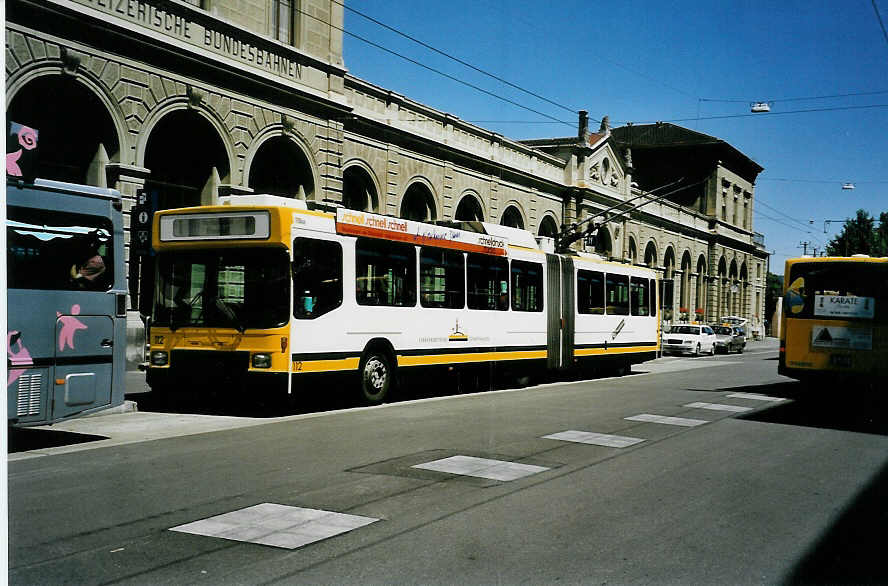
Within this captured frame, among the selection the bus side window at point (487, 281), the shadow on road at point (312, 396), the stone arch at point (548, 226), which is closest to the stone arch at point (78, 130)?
the shadow on road at point (312, 396)

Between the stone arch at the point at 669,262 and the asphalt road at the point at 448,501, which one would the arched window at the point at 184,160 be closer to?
the asphalt road at the point at 448,501

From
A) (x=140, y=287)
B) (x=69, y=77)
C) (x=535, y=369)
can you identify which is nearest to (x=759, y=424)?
(x=535, y=369)

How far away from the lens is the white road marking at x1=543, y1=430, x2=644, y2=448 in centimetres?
1106

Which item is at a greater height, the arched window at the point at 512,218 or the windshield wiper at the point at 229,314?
the arched window at the point at 512,218

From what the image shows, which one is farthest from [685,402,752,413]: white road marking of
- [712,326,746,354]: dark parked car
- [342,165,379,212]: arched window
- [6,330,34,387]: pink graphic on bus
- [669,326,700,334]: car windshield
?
[712,326,746,354]: dark parked car

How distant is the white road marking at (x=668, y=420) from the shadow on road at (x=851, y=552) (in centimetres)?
578

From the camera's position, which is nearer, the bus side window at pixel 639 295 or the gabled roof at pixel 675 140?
the bus side window at pixel 639 295

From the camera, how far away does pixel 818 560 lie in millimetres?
5805

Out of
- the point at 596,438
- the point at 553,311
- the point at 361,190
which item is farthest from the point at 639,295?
the point at 596,438

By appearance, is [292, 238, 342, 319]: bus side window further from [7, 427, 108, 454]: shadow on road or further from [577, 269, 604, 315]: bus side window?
[577, 269, 604, 315]: bus side window

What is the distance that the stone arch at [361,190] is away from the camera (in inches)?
1200

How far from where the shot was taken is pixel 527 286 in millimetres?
20609

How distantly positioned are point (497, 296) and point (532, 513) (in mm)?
12573

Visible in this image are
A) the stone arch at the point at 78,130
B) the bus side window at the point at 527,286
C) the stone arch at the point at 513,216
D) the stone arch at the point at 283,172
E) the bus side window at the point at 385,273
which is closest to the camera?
the bus side window at the point at 385,273
